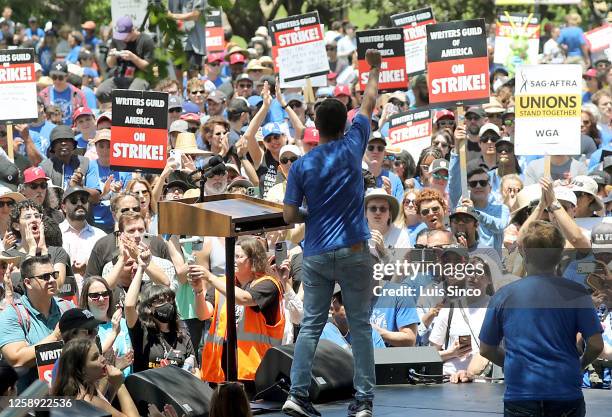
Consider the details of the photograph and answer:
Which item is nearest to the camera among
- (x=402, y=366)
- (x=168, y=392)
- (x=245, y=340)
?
(x=168, y=392)

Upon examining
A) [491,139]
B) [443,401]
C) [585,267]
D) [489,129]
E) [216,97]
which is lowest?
[443,401]

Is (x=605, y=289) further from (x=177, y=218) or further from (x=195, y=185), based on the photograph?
(x=195, y=185)

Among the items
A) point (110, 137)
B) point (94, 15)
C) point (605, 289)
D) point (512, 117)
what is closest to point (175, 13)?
point (605, 289)

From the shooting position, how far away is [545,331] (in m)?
6.75

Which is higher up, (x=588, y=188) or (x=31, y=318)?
(x=588, y=188)

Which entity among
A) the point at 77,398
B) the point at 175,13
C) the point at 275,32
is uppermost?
the point at 275,32

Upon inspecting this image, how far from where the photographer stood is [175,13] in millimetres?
5340

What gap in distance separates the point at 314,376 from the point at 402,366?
103 cm

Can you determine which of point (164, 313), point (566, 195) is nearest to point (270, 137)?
point (566, 195)

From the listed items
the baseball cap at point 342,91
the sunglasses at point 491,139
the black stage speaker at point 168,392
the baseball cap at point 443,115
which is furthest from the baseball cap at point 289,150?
the black stage speaker at point 168,392

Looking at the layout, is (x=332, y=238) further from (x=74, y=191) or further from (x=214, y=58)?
(x=214, y=58)

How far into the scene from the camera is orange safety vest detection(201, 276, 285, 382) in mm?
9273

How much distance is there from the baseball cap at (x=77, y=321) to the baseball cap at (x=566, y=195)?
14.4 ft

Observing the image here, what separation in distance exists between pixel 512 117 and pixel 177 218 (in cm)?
892
